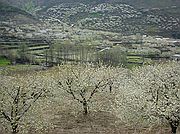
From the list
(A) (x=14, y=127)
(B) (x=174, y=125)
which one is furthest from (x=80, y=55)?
(A) (x=14, y=127)

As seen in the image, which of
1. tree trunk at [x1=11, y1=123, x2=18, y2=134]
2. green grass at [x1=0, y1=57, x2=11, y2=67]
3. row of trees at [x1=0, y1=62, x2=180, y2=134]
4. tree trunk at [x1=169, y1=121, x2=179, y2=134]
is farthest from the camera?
green grass at [x1=0, y1=57, x2=11, y2=67]

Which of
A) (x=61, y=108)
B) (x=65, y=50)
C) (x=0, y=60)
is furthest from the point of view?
(x=65, y=50)

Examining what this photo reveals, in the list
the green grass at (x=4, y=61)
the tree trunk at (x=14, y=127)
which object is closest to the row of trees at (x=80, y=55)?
the green grass at (x=4, y=61)

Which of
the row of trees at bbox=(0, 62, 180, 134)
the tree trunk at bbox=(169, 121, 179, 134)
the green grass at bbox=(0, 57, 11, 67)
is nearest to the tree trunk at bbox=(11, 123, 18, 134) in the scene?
the row of trees at bbox=(0, 62, 180, 134)

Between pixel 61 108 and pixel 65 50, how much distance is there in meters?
88.8

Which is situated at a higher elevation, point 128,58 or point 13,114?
point 13,114

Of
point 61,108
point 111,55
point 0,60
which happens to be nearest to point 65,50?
point 111,55

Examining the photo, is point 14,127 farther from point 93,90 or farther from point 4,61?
point 4,61

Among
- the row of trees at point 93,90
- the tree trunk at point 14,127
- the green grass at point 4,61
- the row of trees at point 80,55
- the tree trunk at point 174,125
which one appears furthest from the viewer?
the row of trees at point 80,55

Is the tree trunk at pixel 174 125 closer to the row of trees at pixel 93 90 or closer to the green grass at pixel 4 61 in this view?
the row of trees at pixel 93 90

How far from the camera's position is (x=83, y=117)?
164 feet

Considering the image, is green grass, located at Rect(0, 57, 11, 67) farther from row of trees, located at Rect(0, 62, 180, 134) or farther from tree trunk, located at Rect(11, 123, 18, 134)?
tree trunk, located at Rect(11, 123, 18, 134)

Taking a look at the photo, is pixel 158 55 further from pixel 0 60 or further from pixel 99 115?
pixel 99 115

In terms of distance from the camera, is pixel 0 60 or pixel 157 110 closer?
pixel 157 110
